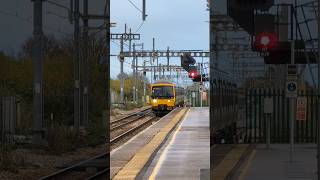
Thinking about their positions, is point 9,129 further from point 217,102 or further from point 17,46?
point 217,102

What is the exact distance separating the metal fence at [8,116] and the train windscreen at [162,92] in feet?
124

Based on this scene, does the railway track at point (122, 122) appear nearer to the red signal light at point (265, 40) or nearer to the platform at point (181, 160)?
the platform at point (181, 160)

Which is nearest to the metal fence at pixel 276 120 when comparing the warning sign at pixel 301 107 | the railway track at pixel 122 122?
the warning sign at pixel 301 107

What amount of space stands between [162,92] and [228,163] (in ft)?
119

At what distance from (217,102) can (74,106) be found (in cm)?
274

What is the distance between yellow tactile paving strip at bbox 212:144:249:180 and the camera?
11.8 meters

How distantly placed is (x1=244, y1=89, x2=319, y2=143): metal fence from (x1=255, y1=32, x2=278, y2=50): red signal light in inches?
273

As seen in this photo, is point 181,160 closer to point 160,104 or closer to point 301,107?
point 301,107

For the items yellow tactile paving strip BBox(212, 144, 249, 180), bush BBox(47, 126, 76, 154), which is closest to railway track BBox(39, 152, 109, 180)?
bush BBox(47, 126, 76, 154)

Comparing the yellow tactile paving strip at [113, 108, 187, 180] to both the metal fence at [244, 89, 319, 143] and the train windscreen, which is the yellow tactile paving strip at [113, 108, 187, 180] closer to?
the metal fence at [244, 89, 319, 143]

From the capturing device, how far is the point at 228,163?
13.5m

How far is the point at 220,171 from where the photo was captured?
12.2 meters

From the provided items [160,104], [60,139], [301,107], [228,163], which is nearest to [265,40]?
[228,163]

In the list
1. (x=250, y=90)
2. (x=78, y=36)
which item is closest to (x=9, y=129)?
(x=78, y=36)
